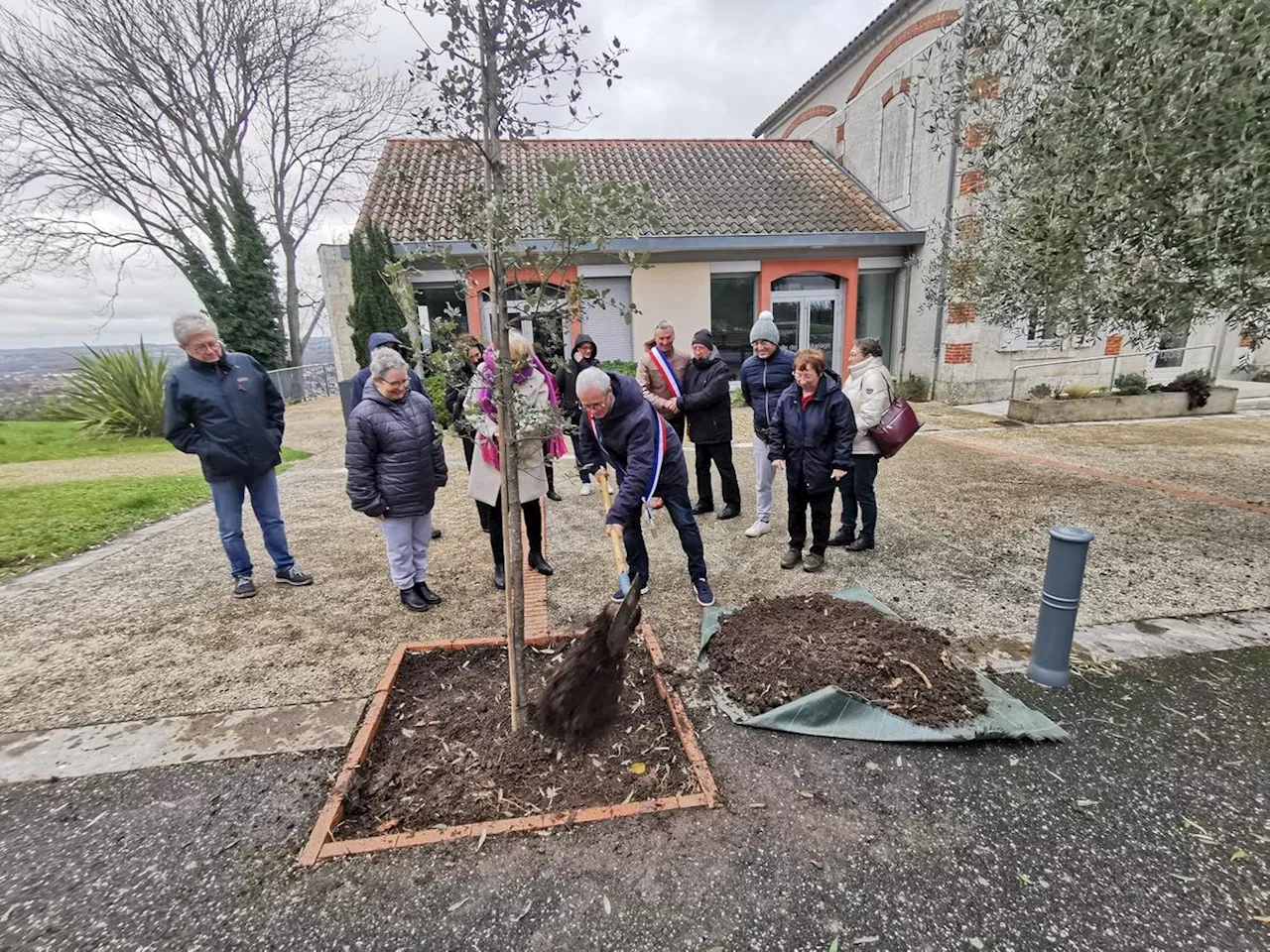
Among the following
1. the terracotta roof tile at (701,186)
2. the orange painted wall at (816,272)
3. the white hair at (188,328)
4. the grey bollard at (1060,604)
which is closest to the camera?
the grey bollard at (1060,604)

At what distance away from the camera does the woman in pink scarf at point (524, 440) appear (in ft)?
7.97

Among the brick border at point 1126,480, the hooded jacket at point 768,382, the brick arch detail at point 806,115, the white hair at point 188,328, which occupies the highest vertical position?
the brick arch detail at point 806,115

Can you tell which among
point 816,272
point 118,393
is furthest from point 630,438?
point 118,393

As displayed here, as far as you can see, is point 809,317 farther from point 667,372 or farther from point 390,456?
point 390,456

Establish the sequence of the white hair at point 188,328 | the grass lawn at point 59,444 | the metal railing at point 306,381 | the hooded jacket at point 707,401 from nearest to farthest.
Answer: the white hair at point 188,328, the hooded jacket at point 707,401, the grass lawn at point 59,444, the metal railing at point 306,381

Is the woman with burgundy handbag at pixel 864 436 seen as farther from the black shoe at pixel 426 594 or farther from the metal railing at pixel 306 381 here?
the metal railing at pixel 306 381

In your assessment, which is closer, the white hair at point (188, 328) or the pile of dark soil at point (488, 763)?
the pile of dark soil at point (488, 763)

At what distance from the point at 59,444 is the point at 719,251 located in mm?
13172

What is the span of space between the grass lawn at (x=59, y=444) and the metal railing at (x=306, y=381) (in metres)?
5.00

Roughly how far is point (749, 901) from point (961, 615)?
2507 mm

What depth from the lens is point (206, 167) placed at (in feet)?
62.6

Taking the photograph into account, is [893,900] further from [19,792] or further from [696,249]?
[696,249]

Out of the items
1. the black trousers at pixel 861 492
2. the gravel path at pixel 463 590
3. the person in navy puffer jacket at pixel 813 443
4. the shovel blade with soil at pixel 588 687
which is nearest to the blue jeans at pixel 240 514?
the gravel path at pixel 463 590

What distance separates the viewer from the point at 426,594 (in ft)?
13.0
